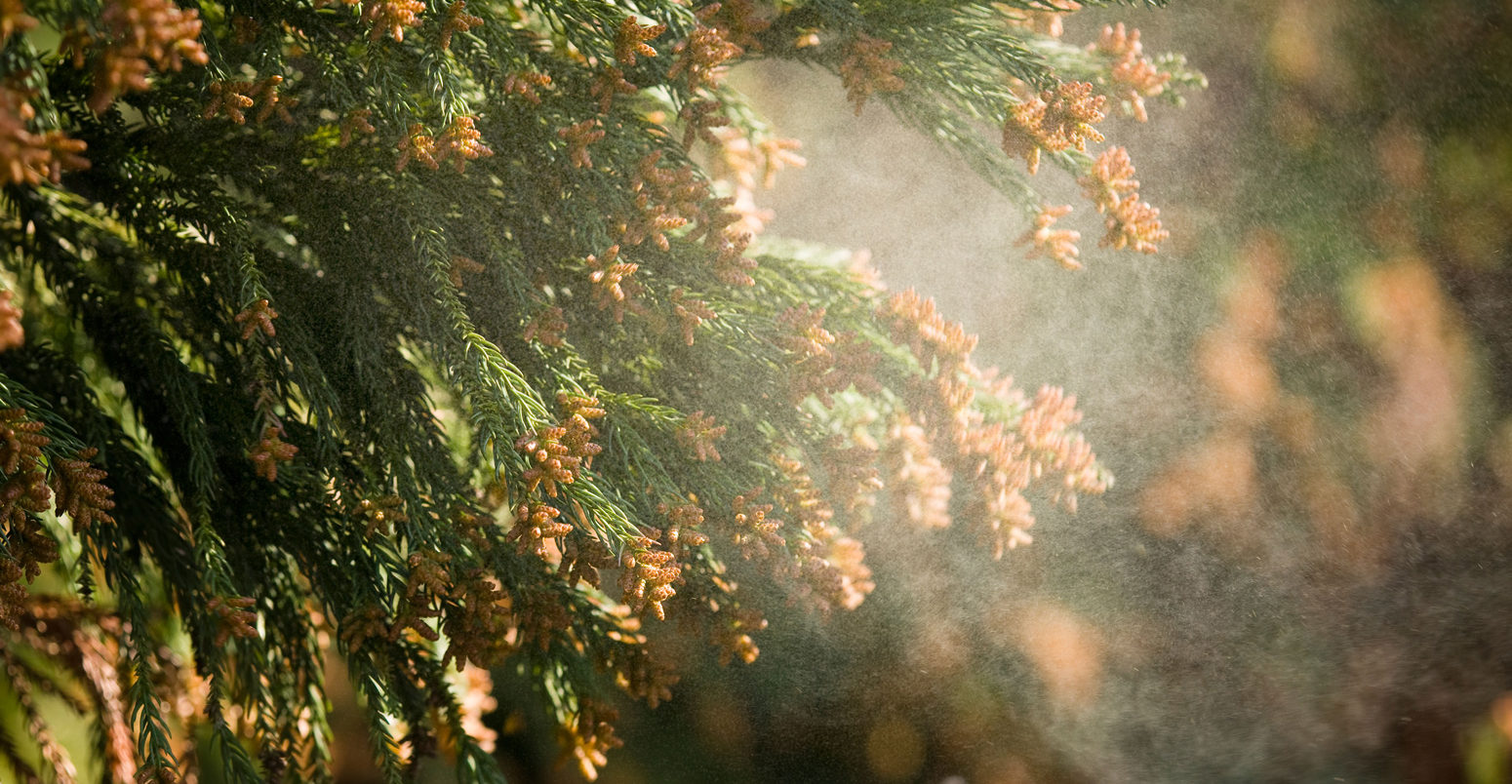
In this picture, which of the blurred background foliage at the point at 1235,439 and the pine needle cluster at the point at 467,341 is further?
the blurred background foliage at the point at 1235,439

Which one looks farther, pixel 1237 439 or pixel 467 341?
pixel 1237 439

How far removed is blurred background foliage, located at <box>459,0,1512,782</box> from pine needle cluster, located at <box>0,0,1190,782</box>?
702 millimetres

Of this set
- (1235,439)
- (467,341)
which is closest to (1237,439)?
(1235,439)

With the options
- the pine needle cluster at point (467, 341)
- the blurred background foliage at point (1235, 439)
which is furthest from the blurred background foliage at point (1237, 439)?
the pine needle cluster at point (467, 341)

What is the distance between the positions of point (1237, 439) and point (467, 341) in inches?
68.4

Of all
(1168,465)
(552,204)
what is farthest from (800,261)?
(1168,465)

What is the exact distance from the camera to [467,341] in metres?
0.93

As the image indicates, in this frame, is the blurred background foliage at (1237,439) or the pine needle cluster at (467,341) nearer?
the pine needle cluster at (467,341)

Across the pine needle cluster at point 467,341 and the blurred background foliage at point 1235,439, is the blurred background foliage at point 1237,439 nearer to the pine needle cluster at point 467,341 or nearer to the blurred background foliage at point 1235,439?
the blurred background foliage at point 1235,439

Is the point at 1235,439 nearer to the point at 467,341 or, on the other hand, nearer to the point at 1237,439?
the point at 1237,439

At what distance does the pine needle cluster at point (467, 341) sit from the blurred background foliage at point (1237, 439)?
2.30ft

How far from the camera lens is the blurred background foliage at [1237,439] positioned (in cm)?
185

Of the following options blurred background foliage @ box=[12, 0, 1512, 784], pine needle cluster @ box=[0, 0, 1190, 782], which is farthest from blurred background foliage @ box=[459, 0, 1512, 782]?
pine needle cluster @ box=[0, 0, 1190, 782]

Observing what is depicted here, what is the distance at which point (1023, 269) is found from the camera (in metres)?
1.84
